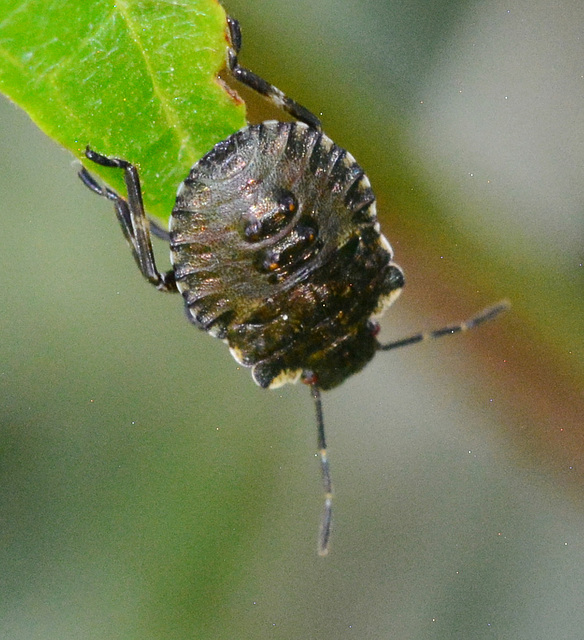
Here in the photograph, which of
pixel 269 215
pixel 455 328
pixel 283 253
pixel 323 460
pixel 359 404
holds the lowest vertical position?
pixel 359 404

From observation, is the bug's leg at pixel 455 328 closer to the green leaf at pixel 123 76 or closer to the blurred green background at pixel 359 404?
the blurred green background at pixel 359 404

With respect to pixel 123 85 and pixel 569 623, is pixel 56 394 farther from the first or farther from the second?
pixel 569 623

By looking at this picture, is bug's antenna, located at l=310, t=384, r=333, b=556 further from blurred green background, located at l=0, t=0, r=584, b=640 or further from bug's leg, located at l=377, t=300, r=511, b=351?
blurred green background, located at l=0, t=0, r=584, b=640

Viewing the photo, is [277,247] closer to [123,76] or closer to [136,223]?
[136,223]

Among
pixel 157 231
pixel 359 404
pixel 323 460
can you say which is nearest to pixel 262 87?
pixel 157 231

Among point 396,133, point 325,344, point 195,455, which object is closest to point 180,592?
point 195,455

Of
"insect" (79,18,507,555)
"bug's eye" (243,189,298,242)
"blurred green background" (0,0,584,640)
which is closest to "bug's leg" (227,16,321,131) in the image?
"insect" (79,18,507,555)
